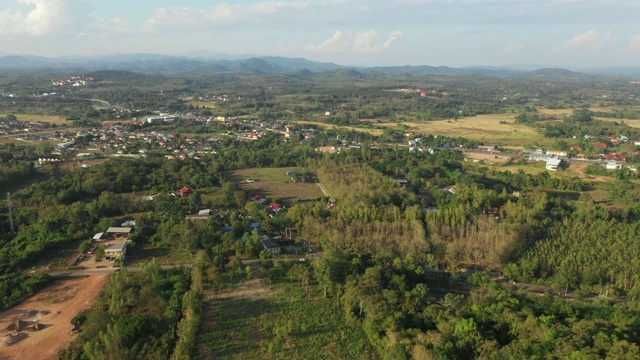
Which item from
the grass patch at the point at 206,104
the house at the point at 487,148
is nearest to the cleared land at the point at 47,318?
the house at the point at 487,148

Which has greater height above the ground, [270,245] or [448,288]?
[270,245]

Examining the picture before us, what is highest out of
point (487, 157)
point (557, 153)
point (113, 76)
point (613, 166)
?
point (113, 76)

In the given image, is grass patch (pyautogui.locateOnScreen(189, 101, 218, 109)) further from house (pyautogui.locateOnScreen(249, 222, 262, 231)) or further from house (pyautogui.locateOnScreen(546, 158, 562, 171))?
house (pyautogui.locateOnScreen(249, 222, 262, 231))

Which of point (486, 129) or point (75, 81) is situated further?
point (75, 81)

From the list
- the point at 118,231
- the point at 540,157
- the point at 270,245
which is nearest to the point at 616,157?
the point at 540,157

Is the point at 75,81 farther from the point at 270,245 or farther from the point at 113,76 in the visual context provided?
the point at 270,245

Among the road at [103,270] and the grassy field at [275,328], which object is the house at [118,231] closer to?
the road at [103,270]
